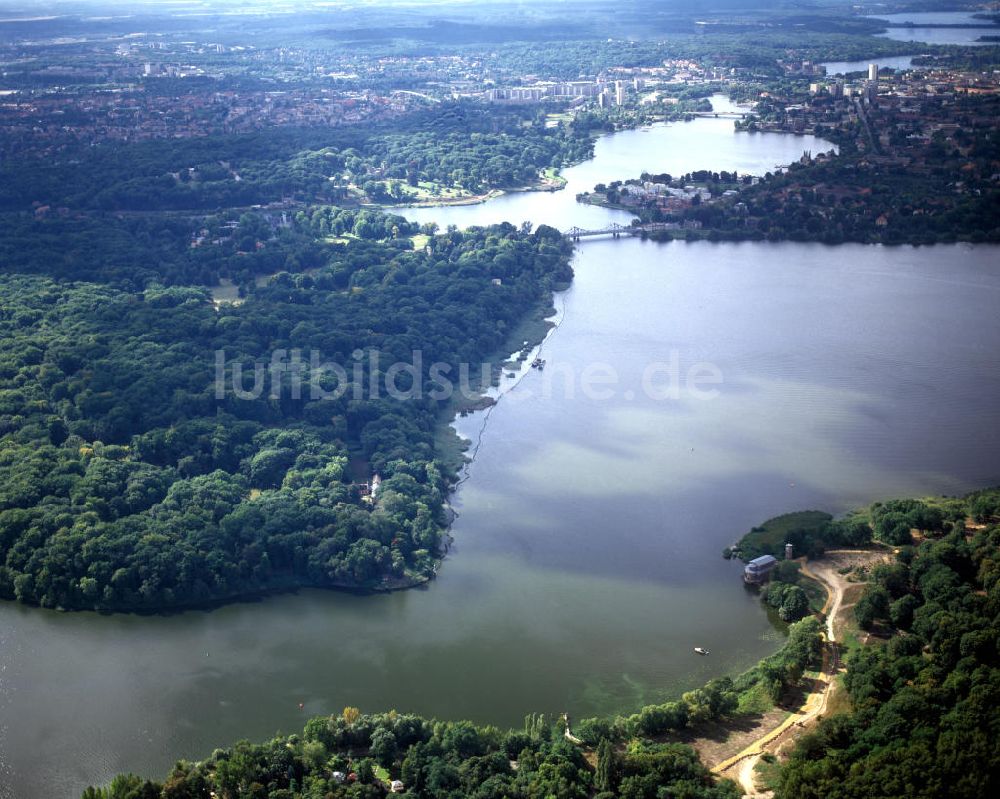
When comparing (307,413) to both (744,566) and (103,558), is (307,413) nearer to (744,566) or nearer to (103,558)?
(103,558)

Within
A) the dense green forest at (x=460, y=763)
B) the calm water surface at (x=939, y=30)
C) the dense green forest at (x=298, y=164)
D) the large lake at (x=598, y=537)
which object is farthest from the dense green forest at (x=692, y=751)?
the calm water surface at (x=939, y=30)

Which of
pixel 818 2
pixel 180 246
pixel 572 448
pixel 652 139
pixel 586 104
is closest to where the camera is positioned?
pixel 572 448

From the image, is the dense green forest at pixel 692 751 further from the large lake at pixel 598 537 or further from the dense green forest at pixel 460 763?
the large lake at pixel 598 537

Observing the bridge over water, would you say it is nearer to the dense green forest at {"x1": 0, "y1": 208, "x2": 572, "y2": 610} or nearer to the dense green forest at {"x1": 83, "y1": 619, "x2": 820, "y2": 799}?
the dense green forest at {"x1": 0, "y1": 208, "x2": 572, "y2": 610}

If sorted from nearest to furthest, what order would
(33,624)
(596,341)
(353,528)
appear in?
(33,624) < (353,528) < (596,341)

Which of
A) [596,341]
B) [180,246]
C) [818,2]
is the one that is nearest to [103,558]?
[596,341]

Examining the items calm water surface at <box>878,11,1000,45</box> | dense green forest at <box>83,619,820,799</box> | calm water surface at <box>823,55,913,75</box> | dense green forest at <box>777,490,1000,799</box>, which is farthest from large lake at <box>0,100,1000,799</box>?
calm water surface at <box>878,11,1000,45</box>

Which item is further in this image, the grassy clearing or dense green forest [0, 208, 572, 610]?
dense green forest [0, 208, 572, 610]
